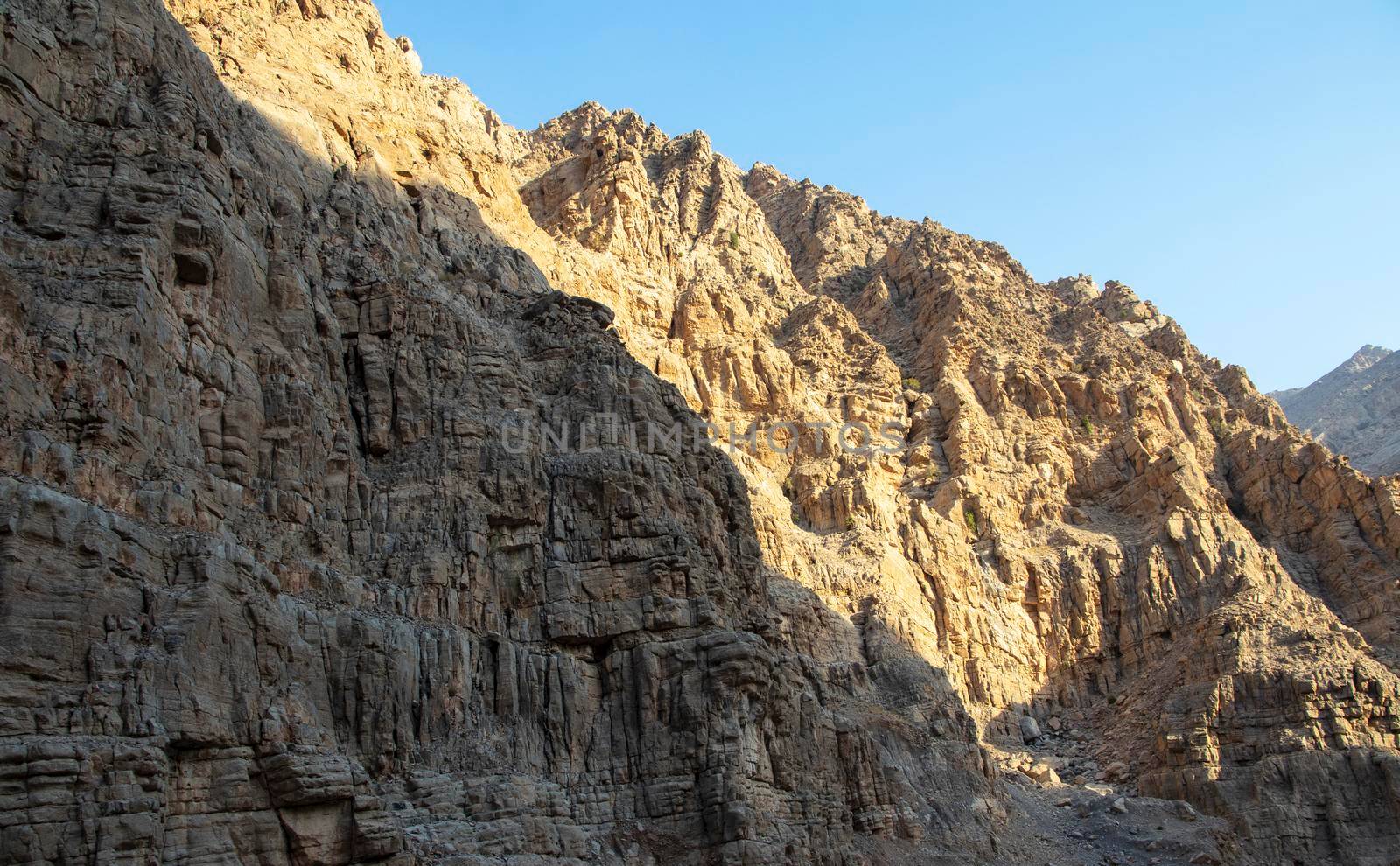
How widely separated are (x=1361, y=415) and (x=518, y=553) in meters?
151

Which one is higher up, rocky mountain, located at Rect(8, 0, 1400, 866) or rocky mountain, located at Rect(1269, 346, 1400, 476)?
rocky mountain, located at Rect(1269, 346, 1400, 476)

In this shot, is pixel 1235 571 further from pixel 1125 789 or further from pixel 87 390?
pixel 87 390

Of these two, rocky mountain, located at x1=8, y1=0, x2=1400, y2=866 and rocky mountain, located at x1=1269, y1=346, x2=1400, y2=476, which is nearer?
rocky mountain, located at x1=8, y1=0, x2=1400, y2=866

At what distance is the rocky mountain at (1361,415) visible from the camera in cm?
12875

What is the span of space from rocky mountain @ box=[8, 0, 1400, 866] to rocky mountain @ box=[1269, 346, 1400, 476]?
161 feet

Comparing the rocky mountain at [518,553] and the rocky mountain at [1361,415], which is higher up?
the rocky mountain at [1361,415]

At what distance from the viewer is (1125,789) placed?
2411 inches

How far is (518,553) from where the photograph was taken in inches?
1516

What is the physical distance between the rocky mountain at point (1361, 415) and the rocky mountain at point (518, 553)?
49027 mm

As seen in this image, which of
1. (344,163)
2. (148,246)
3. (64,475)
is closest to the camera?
(64,475)

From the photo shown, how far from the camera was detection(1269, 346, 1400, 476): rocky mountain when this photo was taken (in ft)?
422

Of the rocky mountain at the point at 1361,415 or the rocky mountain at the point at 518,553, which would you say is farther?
the rocky mountain at the point at 1361,415

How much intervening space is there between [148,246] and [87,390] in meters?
4.82

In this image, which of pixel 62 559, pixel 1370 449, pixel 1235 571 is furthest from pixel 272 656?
pixel 1370 449
